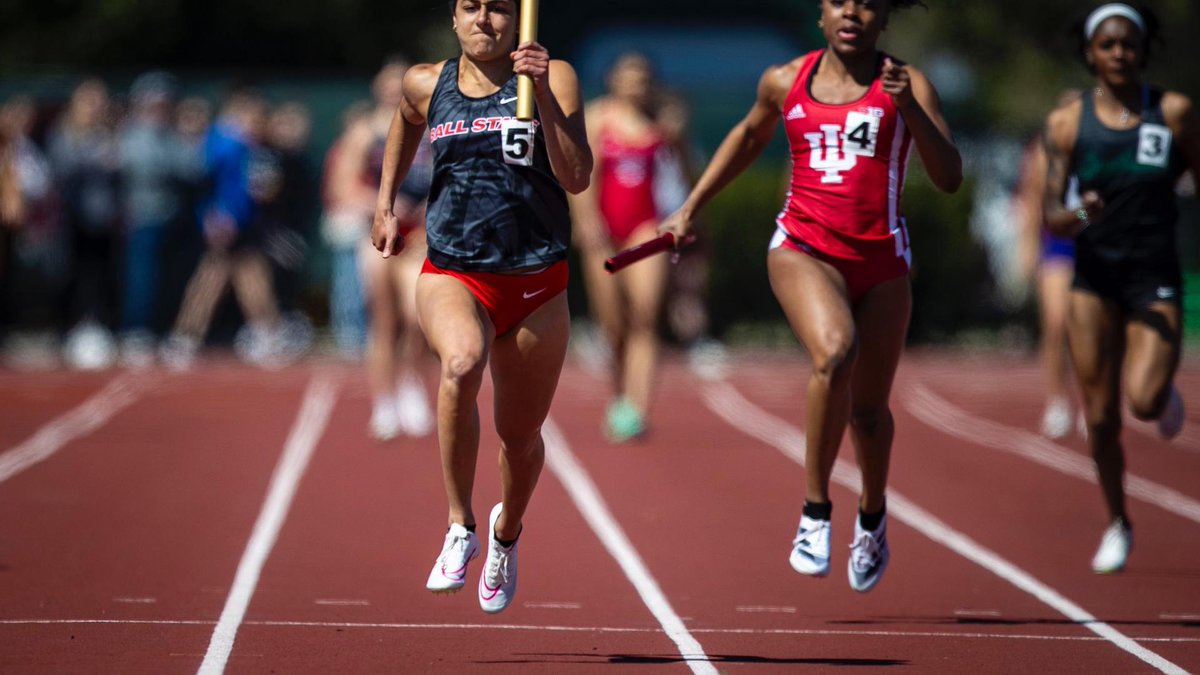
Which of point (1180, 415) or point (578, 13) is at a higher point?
point (1180, 415)

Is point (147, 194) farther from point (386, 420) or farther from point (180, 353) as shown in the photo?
point (386, 420)

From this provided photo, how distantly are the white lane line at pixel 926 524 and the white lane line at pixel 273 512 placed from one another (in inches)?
122

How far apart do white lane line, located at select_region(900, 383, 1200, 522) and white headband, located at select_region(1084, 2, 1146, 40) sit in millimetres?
3356

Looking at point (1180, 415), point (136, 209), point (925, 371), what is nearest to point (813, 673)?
point (1180, 415)

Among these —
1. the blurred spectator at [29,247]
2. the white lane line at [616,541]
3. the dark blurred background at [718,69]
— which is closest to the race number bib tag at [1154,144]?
the dark blurred background at [718,69]

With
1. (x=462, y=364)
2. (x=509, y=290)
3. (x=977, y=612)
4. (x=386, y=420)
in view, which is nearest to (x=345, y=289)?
(x=386, y=420)

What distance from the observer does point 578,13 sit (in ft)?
97.5

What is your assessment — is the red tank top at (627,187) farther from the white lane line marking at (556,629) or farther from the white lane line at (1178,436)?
the white lane line marking at (556,629)

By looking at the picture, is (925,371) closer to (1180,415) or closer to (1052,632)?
(1180,415)

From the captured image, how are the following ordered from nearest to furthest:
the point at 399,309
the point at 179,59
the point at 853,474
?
the point at 853,474
the point at 399,309
the point at 179,59

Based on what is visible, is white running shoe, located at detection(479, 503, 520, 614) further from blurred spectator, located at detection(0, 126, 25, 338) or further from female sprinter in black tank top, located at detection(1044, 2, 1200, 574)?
blurred spectator, located at detection(0, 126, 25, 338)

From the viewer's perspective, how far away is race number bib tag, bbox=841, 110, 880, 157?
7219 mm

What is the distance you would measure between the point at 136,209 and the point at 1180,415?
13.3 meters

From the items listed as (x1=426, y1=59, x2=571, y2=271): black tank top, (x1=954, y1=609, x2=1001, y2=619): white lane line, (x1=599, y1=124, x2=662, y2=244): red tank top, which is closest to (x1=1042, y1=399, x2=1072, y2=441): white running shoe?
(x1=599, y1=124, x2=662, y2=244): red tank top
